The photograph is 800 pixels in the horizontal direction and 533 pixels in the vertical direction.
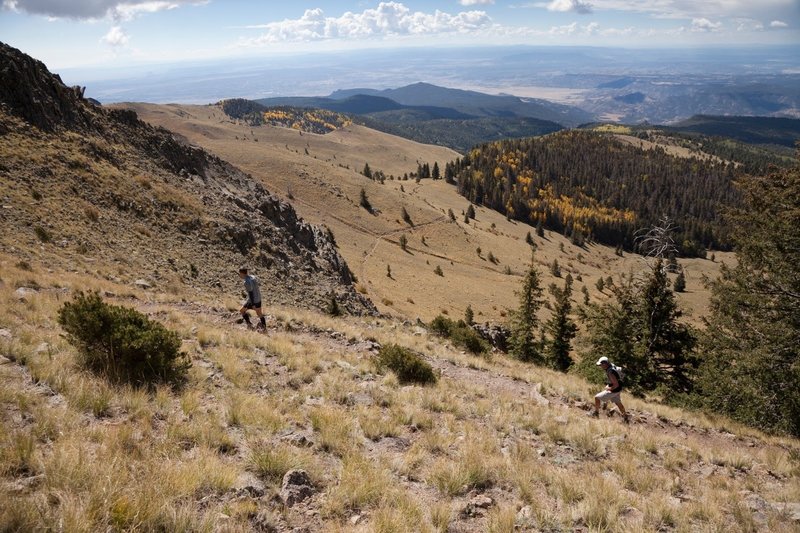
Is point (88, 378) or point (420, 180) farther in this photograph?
point (420, 180)

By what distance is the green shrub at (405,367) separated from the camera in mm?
13312

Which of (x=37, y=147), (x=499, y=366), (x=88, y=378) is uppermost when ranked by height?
(x=37, y=147)

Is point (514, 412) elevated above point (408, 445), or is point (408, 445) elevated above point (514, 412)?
point (408, 445)

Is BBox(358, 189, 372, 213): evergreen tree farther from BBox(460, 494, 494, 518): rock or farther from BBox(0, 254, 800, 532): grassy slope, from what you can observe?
BBox(460, 494, 494, 518): rock

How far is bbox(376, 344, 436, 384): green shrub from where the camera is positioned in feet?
43.7

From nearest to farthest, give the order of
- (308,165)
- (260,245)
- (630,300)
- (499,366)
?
1. (499,366)
2. (630,300)
3. (260,245)
4. (308,165)

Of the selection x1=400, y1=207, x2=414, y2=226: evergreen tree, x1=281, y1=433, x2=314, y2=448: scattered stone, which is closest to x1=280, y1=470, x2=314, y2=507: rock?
x1=281, y1=433, x2=314, y2=448: scattered stone

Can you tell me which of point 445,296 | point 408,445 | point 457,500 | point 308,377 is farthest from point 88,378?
point 445,296

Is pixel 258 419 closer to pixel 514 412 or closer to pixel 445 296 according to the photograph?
pixel 514 412

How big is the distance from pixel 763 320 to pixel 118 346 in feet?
74.8

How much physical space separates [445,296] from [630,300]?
25.5 metres

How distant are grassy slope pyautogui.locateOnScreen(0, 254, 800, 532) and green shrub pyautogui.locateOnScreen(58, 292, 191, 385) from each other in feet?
1.51

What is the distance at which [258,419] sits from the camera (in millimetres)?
7828

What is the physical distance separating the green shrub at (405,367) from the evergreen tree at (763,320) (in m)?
12.5
